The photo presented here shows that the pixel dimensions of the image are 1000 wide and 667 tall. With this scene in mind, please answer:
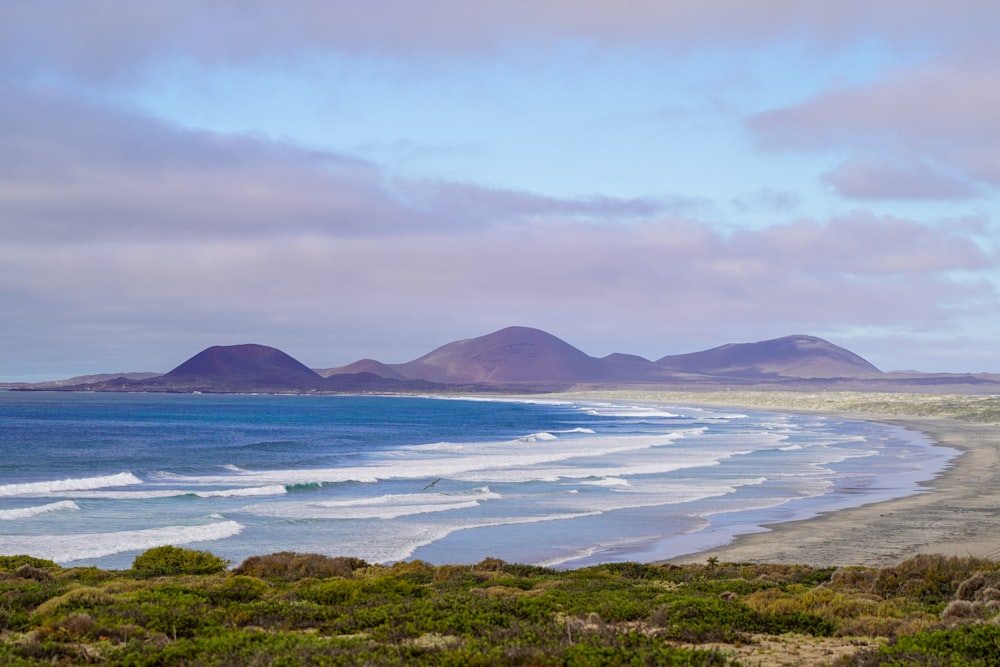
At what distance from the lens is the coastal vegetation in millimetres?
8789

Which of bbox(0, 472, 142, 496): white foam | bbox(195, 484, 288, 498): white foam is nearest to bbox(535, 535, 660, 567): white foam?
bbox(195, 484, 288, 498): white foam

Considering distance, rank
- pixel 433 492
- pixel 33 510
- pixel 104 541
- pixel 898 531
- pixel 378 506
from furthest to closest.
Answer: pixel 433 492, pixel 378 506, pixel 33 510, pixel 898 531, pixel 104 541

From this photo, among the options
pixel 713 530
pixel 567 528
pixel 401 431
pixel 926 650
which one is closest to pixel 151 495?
pixel 567 528

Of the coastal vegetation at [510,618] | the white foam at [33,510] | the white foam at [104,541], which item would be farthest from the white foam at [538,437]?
the coastal vegetation at [510,618]

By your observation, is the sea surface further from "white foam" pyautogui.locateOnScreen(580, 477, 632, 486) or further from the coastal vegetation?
the coastal vegetation

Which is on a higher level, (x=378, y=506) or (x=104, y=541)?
(x=104, y=541)

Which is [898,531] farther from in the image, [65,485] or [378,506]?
[65,485]

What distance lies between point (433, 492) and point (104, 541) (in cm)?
1508

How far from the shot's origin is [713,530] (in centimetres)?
2711

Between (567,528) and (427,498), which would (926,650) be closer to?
(567,528)

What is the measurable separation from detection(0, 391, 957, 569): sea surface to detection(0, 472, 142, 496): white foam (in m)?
0.09

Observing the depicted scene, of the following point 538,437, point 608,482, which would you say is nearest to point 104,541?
point 608,482

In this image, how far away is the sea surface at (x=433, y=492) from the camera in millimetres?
24953

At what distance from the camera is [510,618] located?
10.8 metres
